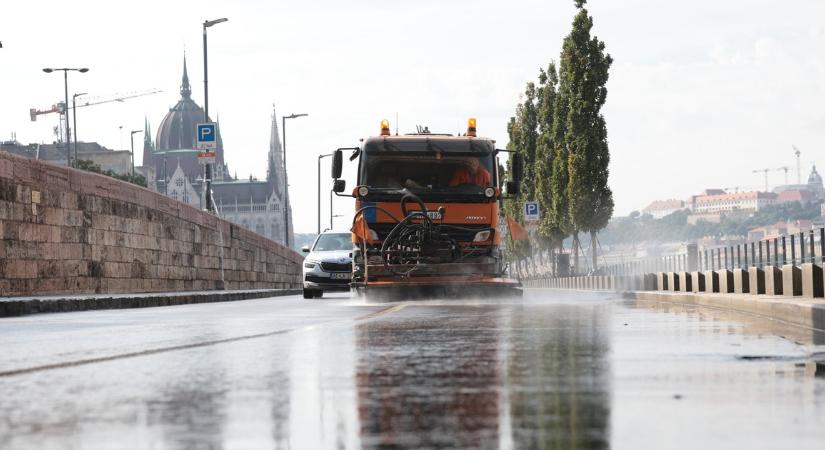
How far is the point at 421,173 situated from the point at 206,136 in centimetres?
1768

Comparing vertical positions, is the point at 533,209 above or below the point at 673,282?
above

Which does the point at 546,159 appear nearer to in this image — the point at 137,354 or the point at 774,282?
the point at 774,282

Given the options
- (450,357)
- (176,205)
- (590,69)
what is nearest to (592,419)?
(450,357)

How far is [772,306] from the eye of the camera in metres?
19.7

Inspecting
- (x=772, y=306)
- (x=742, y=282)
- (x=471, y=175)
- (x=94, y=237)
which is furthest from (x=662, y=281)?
(x=772, y=306)

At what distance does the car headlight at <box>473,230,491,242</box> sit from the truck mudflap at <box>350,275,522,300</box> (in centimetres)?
72

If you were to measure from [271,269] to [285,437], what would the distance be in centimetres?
5458

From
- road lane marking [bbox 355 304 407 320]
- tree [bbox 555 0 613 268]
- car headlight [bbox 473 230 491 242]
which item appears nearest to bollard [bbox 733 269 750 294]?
car headlight [bbox 473 230 491 242]

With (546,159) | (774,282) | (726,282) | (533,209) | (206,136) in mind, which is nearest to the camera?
(774,282)

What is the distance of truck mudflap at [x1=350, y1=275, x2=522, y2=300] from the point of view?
24719mm

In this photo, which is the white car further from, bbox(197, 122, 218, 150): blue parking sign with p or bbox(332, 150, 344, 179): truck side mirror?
bbox(332, 150, 344, 179): truck side mirror

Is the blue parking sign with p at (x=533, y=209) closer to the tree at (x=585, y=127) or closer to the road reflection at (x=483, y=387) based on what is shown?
the tree at (x=585, y=127)

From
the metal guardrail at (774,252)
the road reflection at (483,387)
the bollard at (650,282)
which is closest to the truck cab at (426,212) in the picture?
the metal guardrail at (774,252)

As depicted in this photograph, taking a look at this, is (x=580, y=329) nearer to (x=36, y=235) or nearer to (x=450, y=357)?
(x=450, y=357)
